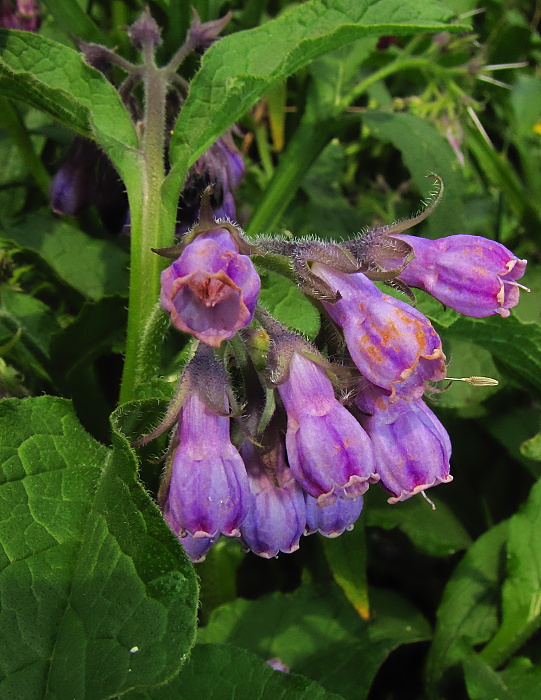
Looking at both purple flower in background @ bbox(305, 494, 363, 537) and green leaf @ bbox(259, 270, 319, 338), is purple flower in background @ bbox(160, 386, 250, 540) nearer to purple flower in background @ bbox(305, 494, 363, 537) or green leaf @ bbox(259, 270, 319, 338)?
purple flower in background @ bbox(305, 494, 363, 537)

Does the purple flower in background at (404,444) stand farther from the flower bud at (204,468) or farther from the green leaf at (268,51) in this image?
the green leaf at (268,51)

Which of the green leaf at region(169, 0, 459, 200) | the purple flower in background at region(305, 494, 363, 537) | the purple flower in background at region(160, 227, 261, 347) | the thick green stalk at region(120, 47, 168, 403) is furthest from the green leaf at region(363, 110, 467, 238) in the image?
the purple flower in background at region(160, 227, 261, 347)

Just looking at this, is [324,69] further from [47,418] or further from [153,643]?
[153,643]

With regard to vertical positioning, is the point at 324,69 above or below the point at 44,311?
above

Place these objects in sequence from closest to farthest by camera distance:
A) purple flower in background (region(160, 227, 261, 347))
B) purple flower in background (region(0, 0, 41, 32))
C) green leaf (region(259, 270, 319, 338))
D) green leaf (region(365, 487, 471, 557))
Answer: purple flower in background (region(160, 227, 261, 347)) < green leaf (region(259, 270, 319, 338)) < green leaf (region(365, 487, 471, 557)) < purple flower in background (region(0, 0, 41, 32))

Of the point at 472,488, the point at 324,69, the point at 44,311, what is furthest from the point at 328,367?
the point at 324,69
